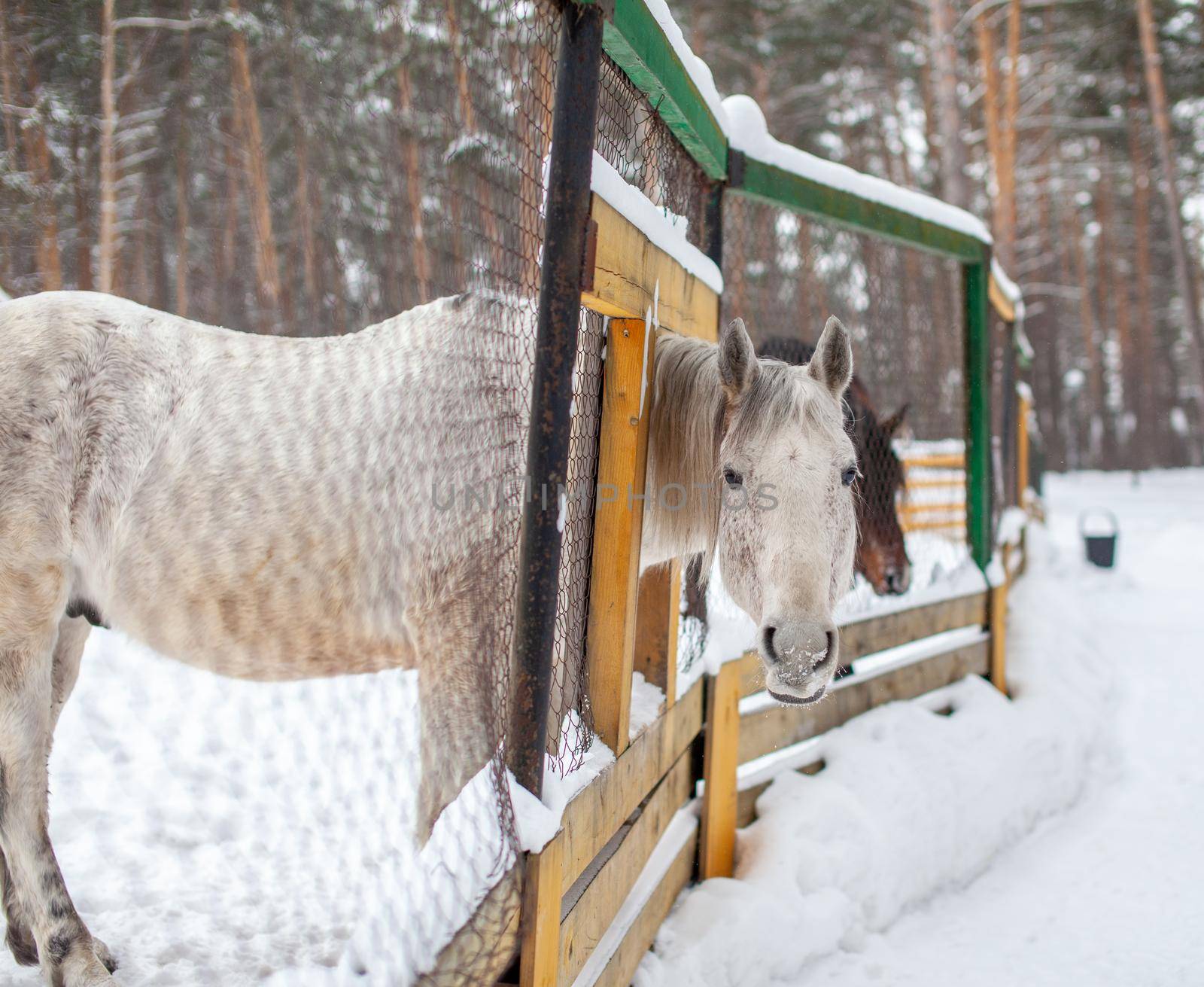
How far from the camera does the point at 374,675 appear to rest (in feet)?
12.2

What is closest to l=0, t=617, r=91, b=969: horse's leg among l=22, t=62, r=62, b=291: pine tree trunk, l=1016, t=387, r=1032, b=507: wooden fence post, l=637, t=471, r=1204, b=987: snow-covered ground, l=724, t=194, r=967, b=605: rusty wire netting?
l=637, t=471, r=1204, b=987: snow-covered ground

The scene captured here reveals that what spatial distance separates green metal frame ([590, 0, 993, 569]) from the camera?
1740mm

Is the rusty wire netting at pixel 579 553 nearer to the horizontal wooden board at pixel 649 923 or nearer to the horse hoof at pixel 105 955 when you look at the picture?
the horizontal wooden board at pixel 649 923

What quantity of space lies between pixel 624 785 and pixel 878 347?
13.3ft

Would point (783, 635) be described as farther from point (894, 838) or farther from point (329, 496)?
point (894, 838)

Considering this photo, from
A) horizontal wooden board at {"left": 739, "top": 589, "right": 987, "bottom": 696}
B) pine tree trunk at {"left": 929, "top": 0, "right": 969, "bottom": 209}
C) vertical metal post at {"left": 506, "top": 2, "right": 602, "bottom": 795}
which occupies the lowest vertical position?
horizontal wooden board at {"left": 739, "top": 589, "right": 987, "bottom": 696}

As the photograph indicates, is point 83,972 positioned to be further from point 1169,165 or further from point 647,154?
point 1169,165

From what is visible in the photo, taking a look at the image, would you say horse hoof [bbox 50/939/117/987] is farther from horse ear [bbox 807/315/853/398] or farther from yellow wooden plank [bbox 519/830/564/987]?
horse ear [bbox 807/315/853/398]

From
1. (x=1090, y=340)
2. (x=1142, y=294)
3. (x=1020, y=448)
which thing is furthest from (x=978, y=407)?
(x=1090, y=340)

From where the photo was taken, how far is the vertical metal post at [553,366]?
4.47ft

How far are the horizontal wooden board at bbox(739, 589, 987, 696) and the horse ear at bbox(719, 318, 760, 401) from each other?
123 cm

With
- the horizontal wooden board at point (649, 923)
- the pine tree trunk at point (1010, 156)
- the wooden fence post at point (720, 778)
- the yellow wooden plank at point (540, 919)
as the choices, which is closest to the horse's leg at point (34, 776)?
the horizontal wooden board at point (649, 923)

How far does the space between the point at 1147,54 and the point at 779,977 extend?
56.3 ft

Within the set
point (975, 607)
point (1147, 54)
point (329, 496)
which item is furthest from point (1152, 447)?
point (329, 496)
